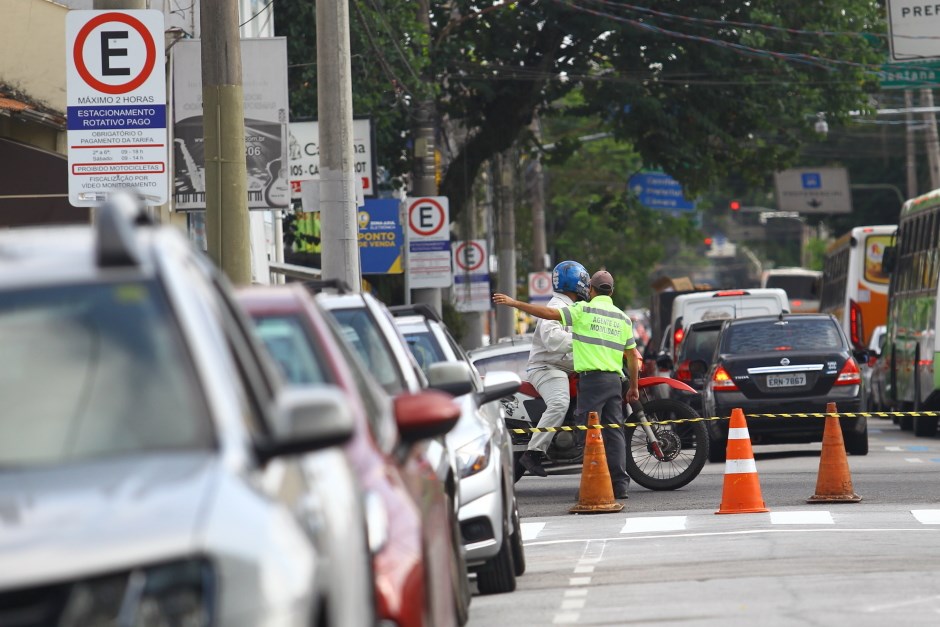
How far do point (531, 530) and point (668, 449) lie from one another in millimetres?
3183

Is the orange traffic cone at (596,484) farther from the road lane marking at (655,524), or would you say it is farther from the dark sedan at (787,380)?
the dark sedan at (787,380)

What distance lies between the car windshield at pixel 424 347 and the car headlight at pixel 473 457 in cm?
214

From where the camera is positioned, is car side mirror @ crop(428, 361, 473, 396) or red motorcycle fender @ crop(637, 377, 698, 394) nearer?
car side mirror @ crop(428, 361, 473, 396)

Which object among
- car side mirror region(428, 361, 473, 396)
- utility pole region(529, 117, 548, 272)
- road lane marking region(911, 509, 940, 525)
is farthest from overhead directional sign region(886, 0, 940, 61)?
utility pole region(529, 117, 548, 272)

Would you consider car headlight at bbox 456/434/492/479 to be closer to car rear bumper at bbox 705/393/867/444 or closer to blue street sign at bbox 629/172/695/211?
car rear bumper at bbox 705/393/867/444

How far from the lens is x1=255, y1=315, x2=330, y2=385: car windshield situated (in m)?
6.53

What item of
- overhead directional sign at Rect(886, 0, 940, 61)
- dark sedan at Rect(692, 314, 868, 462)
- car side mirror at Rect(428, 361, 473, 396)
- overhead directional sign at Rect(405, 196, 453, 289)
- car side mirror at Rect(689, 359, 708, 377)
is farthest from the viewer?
overhead directional sign at Rect(886, 0, 940, 61)

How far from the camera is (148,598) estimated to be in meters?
4.21

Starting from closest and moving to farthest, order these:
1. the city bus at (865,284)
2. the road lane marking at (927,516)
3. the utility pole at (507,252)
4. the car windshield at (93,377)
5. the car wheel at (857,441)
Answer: the car windshield at (93,377)
the road lane marking at (927,516)
the car wheel at (857,441)
the city bus at (865,284)
the utility pole at (507,252)

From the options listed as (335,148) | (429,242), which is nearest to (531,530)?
(335,148)

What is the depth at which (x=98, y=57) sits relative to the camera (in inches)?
481

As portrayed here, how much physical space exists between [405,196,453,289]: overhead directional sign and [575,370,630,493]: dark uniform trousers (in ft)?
43.2

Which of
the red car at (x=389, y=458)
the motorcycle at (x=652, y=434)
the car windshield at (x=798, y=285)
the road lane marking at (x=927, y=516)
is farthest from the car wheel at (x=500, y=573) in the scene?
the car windshield at (x=798, y=285)

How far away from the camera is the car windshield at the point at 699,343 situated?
25.9 metres
